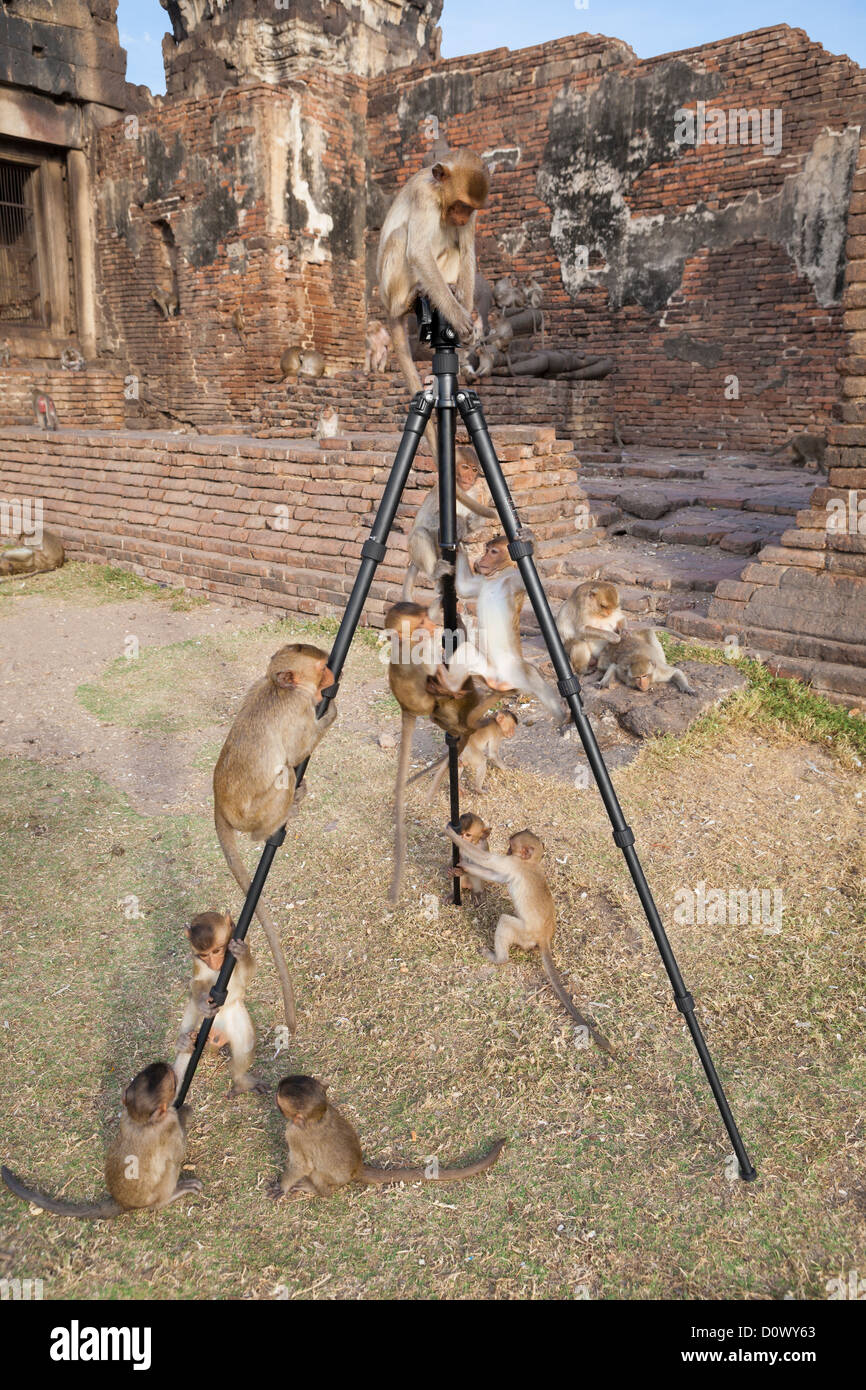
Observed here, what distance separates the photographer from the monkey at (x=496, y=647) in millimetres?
2369

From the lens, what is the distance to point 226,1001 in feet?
8.30

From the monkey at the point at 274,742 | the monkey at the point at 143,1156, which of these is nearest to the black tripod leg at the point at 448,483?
the monkey at the point at 274,742

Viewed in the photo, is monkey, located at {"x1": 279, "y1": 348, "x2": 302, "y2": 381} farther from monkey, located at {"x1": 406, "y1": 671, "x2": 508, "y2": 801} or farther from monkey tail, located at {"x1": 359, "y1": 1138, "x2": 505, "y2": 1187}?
monkey tail, located at {"x1": 359, "y1": 1138, "x2": 505, "y2": 1187}

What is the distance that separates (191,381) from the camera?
16.8 meters

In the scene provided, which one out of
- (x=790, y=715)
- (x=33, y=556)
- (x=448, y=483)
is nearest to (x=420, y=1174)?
(x=448, y=483)

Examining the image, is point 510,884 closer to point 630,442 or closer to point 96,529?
point 96,529

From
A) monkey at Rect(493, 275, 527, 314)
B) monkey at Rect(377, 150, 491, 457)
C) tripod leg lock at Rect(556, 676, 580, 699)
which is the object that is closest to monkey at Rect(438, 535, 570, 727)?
tripod leg lock at Rect(556, 676, 580, 699)

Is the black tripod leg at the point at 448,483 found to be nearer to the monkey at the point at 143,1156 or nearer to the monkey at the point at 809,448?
the monkey at the point at 143,1156

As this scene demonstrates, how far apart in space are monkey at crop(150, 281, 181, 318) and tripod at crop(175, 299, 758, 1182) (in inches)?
645

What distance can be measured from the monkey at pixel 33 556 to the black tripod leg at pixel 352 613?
25.8 ft

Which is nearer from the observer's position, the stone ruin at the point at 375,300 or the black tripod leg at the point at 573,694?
the black tripod leg at the point at 573,694
